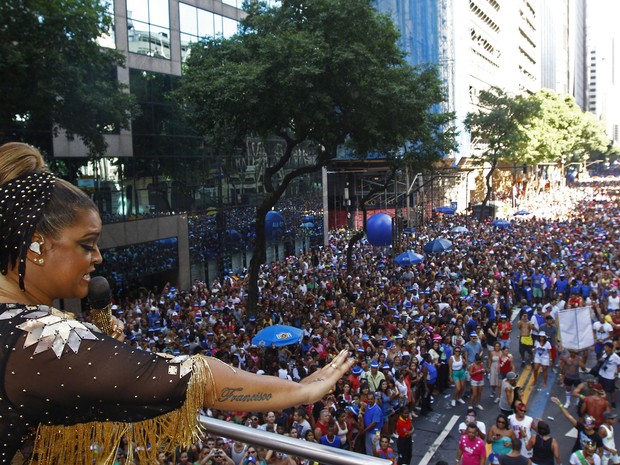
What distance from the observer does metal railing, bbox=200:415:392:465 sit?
5.03ft

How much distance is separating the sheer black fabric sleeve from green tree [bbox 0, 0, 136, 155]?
1346cm

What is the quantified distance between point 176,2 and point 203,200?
329 inches

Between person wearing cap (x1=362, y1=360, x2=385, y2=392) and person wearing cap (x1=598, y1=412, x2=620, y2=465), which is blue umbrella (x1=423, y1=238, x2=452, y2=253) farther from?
person wearing cap (x1=598, y1=412, x2=620, y2=465)

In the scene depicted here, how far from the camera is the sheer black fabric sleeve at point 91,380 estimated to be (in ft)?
4.10

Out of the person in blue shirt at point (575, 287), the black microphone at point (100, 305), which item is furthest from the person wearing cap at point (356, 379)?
the person in blue shirt at point (575, 287)

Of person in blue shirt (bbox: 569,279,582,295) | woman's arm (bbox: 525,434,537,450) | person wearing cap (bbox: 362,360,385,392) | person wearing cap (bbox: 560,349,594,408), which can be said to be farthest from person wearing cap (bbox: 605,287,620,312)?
woman's arm (bbox: 525,434,537,450)

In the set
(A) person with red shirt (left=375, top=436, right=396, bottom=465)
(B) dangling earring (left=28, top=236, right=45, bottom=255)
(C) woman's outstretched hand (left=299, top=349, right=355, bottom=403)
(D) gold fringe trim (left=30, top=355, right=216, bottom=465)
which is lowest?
(A) person with red shirt (left=375, top=436, right=396, bottom=465)

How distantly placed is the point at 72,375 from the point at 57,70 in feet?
50.7

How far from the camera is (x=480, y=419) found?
12258mm

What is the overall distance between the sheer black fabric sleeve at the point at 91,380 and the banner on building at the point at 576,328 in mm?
12983

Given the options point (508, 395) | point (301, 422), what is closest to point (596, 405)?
point (508, 395)

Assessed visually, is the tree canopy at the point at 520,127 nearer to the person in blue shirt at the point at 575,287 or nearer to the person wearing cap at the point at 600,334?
the person in blue shirt at the point at 575,287

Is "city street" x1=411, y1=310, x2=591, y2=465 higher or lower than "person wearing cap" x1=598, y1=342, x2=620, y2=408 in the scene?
lower

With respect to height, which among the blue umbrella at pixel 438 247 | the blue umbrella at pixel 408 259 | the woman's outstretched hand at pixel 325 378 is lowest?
the blue umbrella at pixel 408 259
